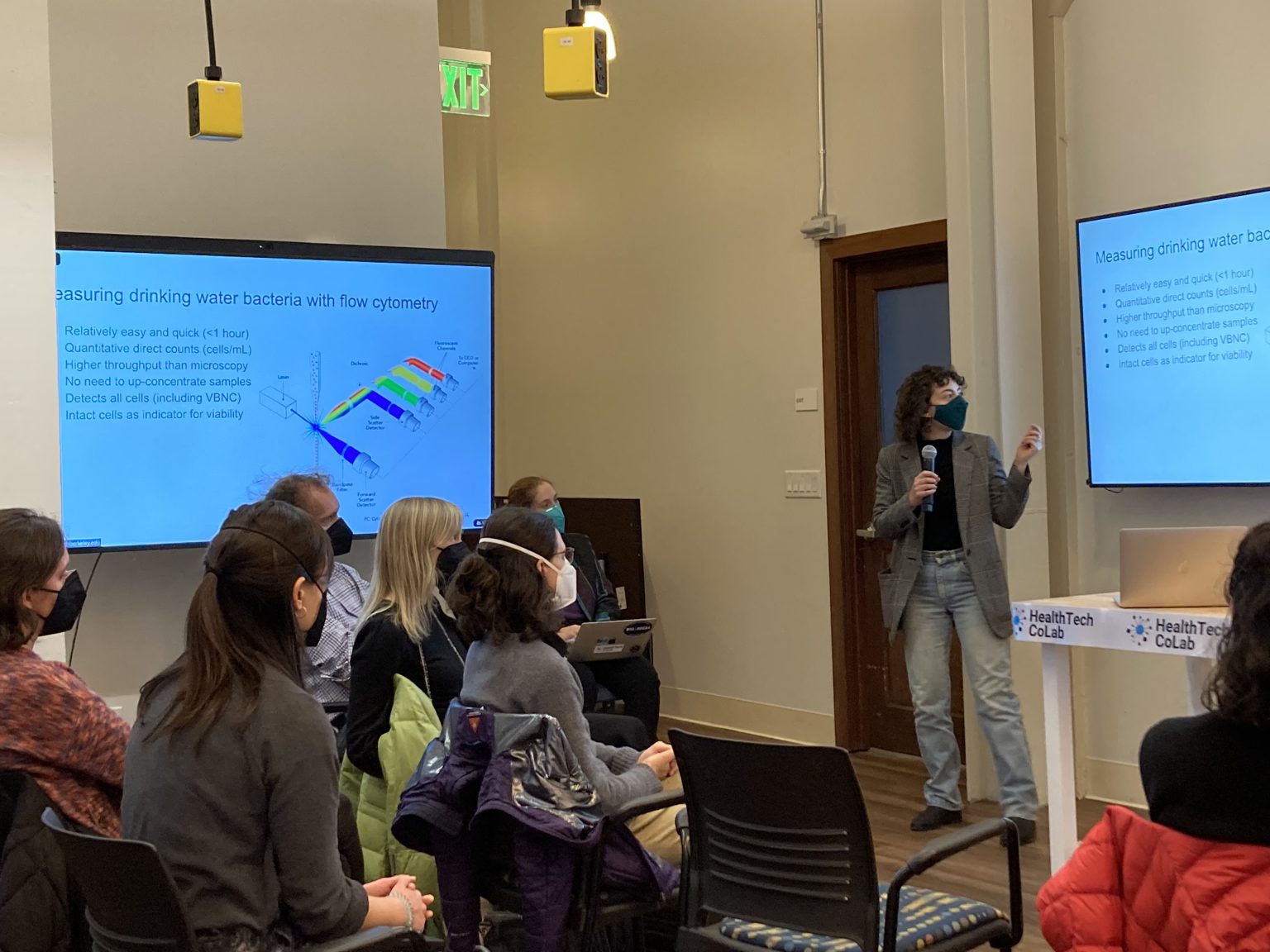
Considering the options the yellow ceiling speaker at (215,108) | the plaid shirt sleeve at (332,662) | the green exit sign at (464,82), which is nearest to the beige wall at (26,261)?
the yellow ceiling speaker at (215,108)

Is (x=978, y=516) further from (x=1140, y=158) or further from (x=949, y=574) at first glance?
(x=1140, y=158)

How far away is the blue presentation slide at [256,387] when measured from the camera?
4301 millimetres

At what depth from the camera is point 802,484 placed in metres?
6.21

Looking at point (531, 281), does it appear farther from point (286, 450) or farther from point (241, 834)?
point (241, 834)

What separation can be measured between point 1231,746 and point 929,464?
2953mm

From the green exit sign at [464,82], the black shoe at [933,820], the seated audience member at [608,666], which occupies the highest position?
the green exit sign at [464,82]

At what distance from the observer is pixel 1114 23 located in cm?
493

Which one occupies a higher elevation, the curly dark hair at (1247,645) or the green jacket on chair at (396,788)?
the curly dark hair at (1247,645)

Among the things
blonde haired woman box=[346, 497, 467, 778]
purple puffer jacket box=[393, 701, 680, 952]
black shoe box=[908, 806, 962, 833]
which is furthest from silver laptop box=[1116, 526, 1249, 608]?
blonde haired woman box=[346, 497, 467, 778]

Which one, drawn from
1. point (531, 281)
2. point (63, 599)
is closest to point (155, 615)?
point (63, 599)

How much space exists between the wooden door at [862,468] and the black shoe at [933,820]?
1.05 metres

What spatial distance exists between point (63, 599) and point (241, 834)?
4.70 feet

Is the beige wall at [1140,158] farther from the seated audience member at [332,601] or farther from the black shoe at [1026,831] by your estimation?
the seated audience member at [332,601]

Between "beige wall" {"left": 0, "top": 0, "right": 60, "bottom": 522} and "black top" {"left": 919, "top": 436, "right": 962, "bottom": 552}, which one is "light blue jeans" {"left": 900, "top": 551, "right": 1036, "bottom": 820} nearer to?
"black top" {"left": 919, "top": 436, "right": 962, "bottom": 552}
